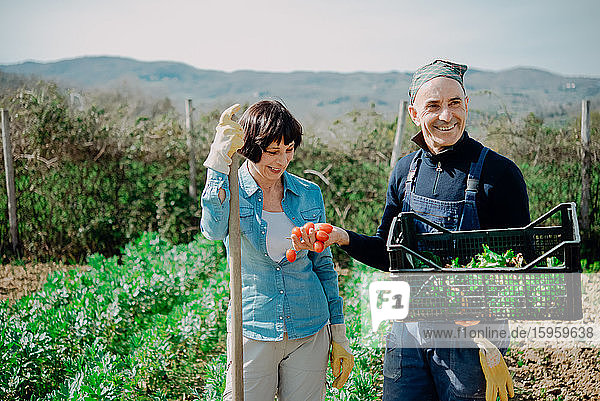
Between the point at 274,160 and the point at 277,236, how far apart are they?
27 centimetres

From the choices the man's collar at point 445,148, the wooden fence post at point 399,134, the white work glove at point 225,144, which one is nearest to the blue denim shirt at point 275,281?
the white work glove at point 225,144

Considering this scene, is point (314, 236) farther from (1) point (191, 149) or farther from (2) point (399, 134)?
(1) point (191, 149)

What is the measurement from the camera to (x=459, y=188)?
1.78 metres

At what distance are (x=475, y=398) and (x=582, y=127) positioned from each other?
5.11m

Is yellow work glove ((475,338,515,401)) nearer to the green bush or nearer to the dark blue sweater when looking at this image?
the dark blue sweater

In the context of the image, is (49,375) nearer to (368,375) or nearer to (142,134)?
A: (368,375)

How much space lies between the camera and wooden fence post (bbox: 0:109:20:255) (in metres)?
6.11

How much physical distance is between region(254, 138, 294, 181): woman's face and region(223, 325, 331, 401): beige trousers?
22.5 inches

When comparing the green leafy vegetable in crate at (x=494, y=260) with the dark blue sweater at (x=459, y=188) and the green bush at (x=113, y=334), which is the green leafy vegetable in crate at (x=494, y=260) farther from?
the green bush at (x=113, y=334)

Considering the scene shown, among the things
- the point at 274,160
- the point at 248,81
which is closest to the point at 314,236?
the point at 274,160

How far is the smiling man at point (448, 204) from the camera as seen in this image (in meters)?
1.71

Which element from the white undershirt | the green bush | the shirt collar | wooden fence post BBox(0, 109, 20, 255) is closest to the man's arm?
the white undershirt

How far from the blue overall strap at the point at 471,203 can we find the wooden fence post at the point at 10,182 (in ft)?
18.8

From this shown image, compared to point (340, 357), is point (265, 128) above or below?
above
